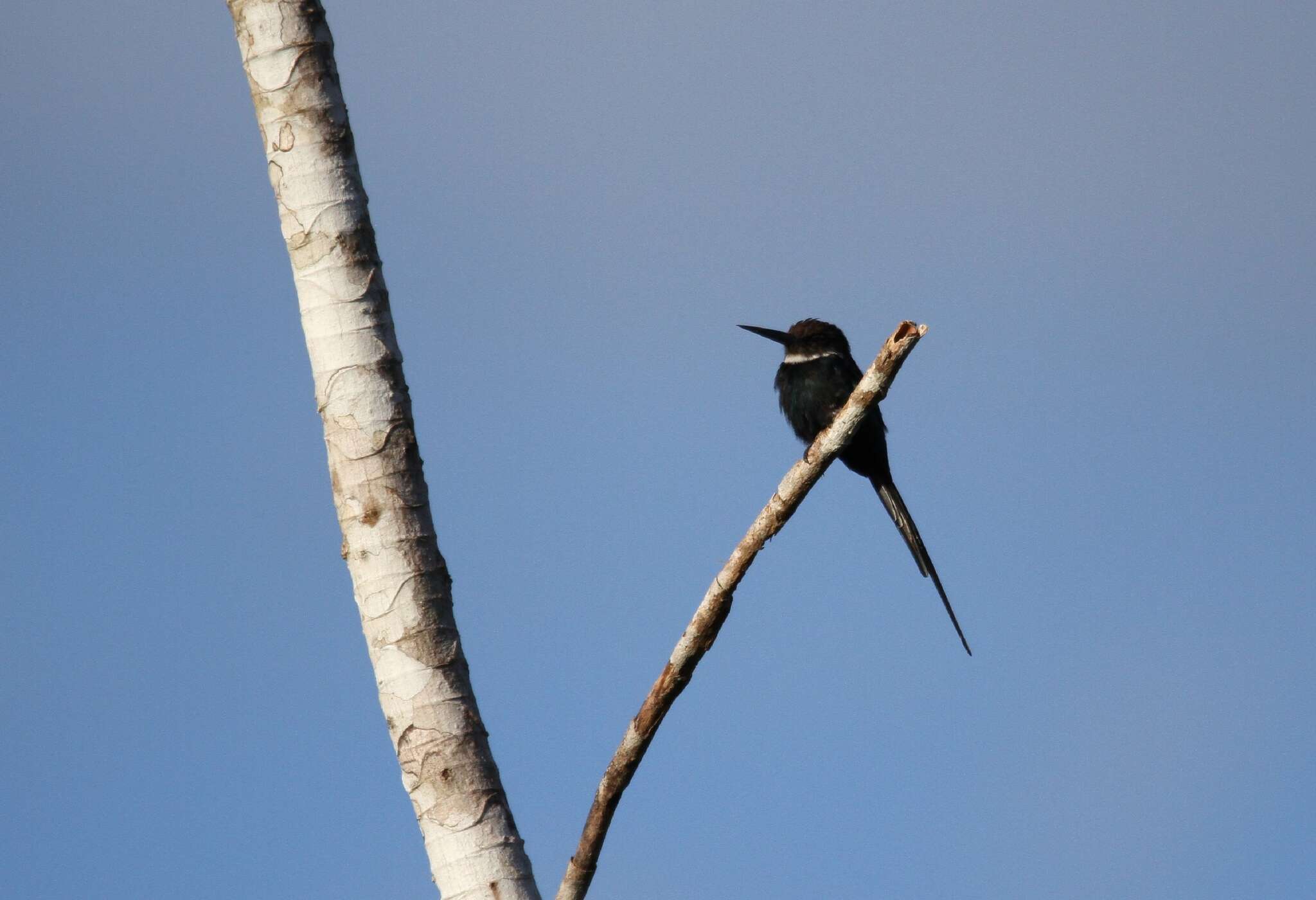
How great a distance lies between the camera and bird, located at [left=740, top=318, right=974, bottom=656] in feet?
21.1

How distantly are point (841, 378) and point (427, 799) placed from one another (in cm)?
435

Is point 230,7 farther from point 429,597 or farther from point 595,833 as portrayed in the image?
point 595,833

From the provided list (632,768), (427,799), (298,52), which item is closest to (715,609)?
(632,768)

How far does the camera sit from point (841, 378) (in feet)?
22.6

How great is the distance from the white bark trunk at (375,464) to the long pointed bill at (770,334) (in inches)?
143

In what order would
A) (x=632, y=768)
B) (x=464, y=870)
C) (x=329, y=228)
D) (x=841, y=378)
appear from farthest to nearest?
(x=841, y=378), (x=632, y=768), (x=329, y=228), (x=464, y=870)

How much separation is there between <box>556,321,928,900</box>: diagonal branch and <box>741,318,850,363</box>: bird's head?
3.42 meters

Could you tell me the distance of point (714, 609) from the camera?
3.39 metres

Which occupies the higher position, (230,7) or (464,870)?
(230,7)

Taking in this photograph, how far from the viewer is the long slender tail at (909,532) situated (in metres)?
5.64

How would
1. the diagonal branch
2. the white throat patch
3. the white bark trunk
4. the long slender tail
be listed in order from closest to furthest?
the white bark trunk → the diagonal branch → the long slender tail → the white throat patch

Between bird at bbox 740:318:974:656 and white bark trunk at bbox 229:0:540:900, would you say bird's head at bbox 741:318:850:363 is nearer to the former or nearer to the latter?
bird at bbox 740:318:974:656

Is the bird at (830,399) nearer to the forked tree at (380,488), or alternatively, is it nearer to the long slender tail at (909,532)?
the long slender tail at (909,532)

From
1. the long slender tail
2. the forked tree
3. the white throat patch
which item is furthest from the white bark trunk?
the white throat patch
